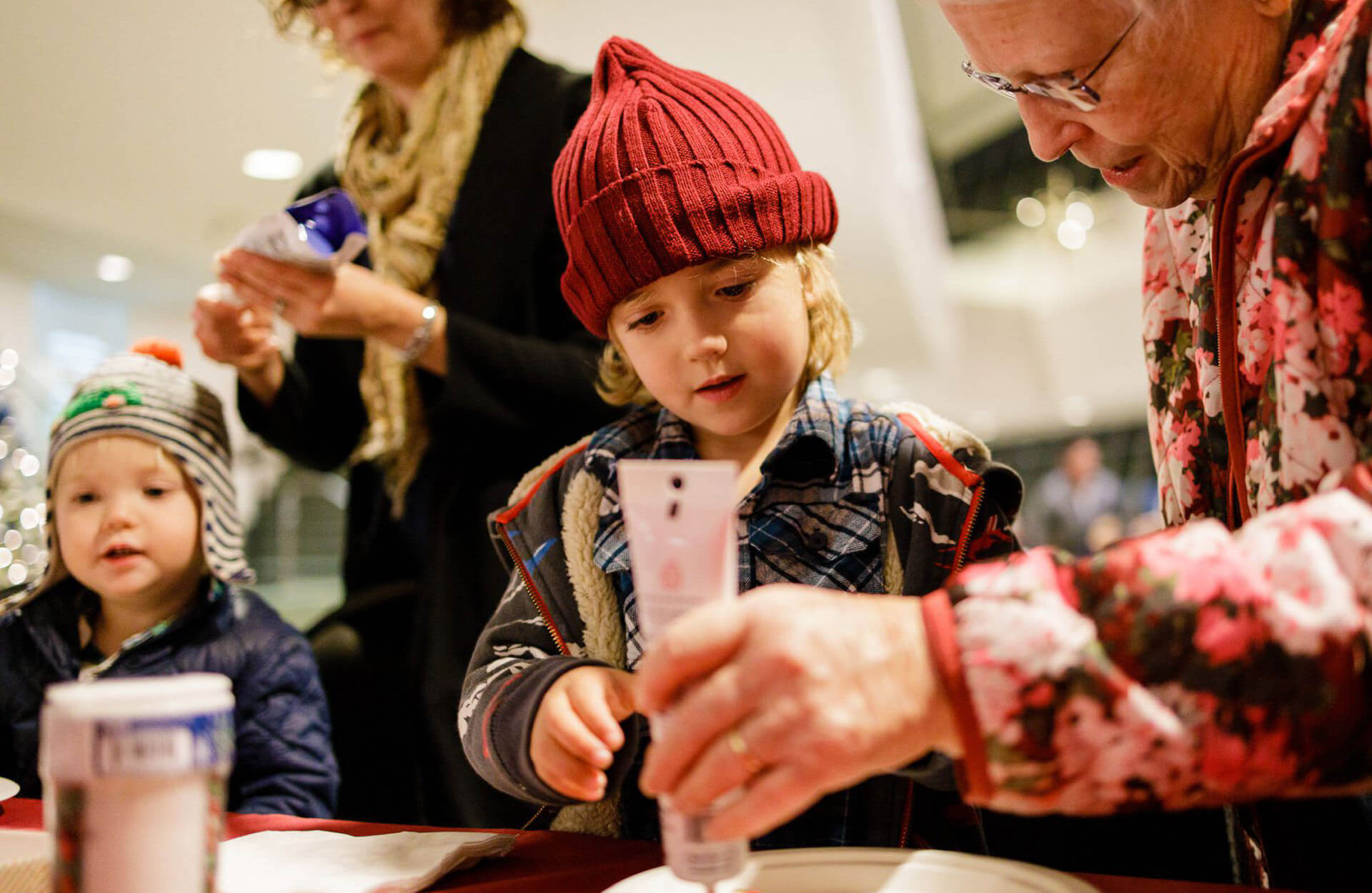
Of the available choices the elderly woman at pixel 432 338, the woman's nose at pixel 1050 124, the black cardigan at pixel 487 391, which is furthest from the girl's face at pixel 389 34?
the woman's nose at pixel 1050 124

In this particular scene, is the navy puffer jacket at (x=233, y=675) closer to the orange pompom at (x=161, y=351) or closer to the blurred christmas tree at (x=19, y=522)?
the blurred christmas tree at (x=19, y=522)

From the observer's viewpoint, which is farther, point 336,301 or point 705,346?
point 336,301

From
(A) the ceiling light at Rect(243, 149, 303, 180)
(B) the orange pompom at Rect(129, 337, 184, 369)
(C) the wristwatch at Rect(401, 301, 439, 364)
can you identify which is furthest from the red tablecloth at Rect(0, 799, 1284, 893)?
(A) the ceiling light at Rect(243, 149, 303, 180)

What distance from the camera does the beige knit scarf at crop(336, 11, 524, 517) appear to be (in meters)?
1.54

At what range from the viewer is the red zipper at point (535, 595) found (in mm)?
1063

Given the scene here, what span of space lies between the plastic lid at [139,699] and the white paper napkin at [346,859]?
288mm

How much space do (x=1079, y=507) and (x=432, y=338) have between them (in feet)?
31.6

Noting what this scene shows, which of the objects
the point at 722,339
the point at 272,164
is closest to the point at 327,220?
the point at 722,339

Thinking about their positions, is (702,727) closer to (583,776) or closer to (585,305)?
(583,776)

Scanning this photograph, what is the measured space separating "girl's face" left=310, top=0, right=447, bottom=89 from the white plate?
1240mm

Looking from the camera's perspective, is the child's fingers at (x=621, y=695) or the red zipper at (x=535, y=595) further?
the red zipper at (x=535, y=595)

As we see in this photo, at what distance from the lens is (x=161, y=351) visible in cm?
156

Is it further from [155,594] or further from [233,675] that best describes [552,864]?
[155,594]

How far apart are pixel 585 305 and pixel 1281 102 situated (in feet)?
2.18
